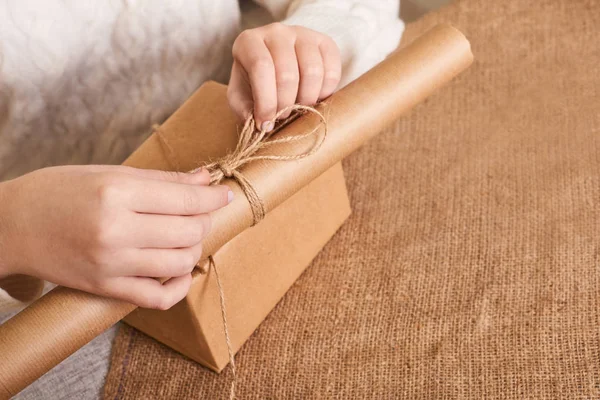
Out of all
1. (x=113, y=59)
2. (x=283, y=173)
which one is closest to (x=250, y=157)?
(x=283, y=173)

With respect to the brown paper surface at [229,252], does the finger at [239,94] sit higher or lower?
higher

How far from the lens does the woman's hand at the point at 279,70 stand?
50 centimetres

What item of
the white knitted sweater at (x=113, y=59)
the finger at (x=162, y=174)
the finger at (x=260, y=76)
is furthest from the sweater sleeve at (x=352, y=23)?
the finger at (x=162, y=174)

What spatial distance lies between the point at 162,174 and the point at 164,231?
2.3 inches

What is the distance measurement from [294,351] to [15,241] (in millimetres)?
286

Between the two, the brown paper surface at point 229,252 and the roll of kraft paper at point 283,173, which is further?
the brown paper surface at point 229,252

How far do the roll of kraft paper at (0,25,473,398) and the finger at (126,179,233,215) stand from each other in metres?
0.05

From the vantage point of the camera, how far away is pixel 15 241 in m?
0.41

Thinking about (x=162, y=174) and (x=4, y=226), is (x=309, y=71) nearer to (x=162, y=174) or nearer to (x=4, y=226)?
(x=162, y=174)

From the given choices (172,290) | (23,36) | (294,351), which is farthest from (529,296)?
(23,36)

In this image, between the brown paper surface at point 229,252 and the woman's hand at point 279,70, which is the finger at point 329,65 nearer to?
the woman's hand at point 279,70

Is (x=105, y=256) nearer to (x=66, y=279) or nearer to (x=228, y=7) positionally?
(x=66, y=279)

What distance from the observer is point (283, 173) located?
50 centimetres

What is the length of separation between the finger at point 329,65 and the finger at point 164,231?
19 centimetres
